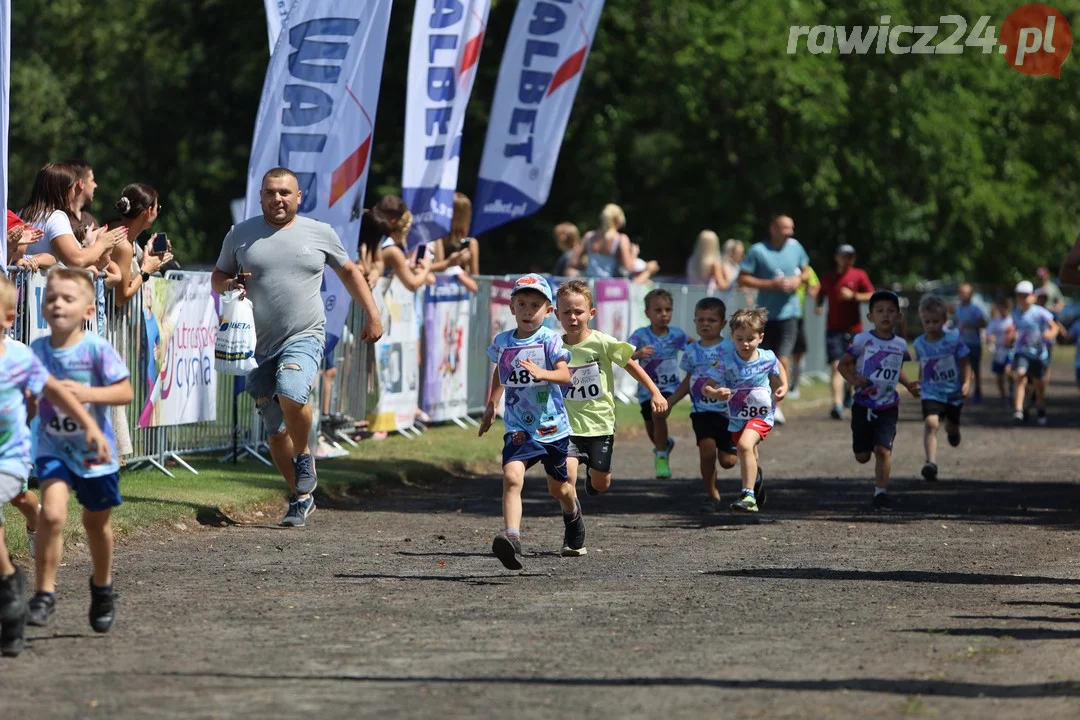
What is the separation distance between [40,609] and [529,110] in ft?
39.2

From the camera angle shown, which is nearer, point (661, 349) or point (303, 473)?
point (303, 473)

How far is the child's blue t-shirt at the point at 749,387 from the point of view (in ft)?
40.9

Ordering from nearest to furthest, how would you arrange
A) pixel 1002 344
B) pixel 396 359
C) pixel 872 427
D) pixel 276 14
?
1. pixel 872 427
2. pixel 276 14
3. pixel 396 359
4. pixel 1002 344

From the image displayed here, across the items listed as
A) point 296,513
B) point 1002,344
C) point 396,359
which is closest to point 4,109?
point 296,513

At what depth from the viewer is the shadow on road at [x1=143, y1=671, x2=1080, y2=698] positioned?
20.2 ft

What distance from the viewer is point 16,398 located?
6863mm

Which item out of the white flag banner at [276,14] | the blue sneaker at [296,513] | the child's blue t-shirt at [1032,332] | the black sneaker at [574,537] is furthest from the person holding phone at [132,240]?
the child's blue t-shirt at [1032,332]

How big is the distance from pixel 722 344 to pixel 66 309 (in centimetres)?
666

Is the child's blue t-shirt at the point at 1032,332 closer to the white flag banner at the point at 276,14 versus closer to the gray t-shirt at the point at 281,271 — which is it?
the white flag banner at the point at 276,14

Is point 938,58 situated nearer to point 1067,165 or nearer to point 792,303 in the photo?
point 1067,165

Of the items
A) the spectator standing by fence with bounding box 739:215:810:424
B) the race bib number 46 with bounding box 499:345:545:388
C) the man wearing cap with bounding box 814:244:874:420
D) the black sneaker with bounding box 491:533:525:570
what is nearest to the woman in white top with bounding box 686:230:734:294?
the man wearing cap with bounding box 814:244:874:420

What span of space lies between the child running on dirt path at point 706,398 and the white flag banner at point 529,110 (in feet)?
18.6

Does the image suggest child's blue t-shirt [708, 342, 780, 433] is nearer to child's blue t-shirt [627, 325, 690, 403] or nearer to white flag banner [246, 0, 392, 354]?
child's blue t-shirt [627, 325, 690, 403]

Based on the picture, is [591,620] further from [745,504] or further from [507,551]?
[745,504]
